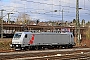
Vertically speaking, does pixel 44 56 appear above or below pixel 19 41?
below

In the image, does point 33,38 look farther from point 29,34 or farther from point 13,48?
point 13,48

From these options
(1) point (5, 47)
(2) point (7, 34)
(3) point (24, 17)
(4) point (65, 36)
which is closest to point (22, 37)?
(1) point (5, 47)

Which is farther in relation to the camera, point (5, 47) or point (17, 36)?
point (5, 47)

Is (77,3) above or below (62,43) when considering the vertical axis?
above

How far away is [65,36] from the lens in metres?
38.8

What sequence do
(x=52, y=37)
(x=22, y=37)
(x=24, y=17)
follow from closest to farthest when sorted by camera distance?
(x=22, y=37) → (x=52, y=37) → (x=24, y=17)

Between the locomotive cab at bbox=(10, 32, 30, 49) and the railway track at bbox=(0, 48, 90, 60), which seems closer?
the railway track at bbox=(0, 48, 90, 60)

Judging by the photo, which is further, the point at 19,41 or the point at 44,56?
the point at 19,41

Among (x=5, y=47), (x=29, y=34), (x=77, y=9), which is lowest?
(x=5, y=47)

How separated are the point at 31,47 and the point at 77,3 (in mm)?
10778

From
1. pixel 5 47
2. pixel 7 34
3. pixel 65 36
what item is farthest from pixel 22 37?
pixel 7 34

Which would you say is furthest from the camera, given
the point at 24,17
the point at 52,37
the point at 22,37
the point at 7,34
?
the point at 24,17

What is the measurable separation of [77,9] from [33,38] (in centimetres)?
909

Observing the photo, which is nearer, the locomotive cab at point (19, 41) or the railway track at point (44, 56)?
the railway track at point (44, 56)
